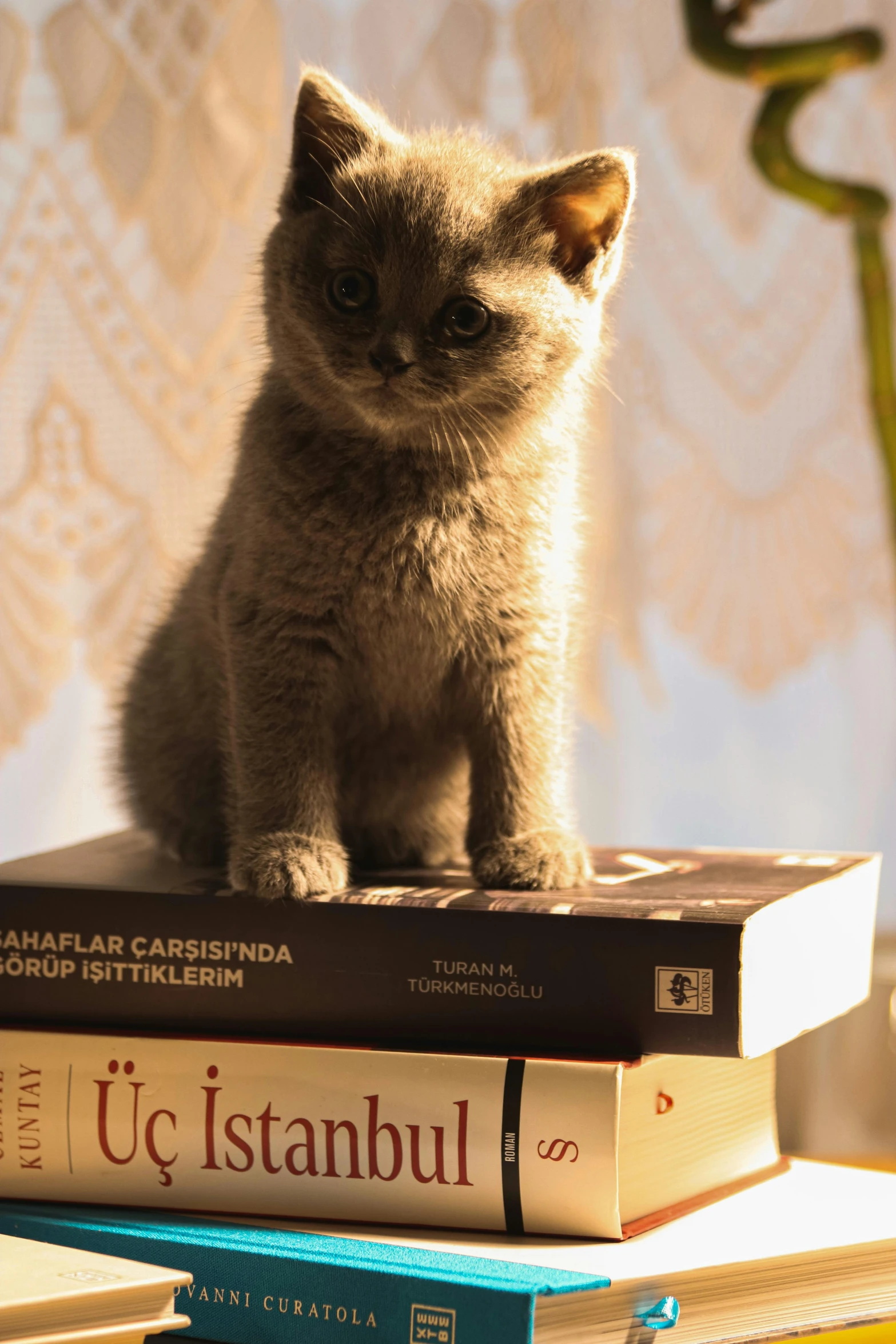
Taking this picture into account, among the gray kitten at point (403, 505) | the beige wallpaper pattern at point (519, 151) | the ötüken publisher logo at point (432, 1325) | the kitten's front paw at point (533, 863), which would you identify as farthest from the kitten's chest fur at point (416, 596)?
the beige wallpaper pattern at point (519, 151)

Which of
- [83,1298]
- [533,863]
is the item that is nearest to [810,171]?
[533,863]

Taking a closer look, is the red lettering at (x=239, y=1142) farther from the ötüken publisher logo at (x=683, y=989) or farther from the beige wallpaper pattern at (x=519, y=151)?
the beige wallpaper pattern at (x=519, y=151)

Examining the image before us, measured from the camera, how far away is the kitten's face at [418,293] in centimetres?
73

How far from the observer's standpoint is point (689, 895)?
29.7 inches

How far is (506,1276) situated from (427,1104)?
106 mm

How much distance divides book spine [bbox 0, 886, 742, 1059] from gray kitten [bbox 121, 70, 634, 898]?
0.13 ft

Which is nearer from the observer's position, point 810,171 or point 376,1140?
point 376,1140

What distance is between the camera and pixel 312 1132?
713mm

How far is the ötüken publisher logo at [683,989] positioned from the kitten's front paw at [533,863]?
0.11 meters

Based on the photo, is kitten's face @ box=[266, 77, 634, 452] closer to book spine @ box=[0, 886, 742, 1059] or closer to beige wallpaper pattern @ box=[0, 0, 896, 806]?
book spine @ box=[0, 886, 742, 1059]

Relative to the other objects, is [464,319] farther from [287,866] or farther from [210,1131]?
[210,1131]

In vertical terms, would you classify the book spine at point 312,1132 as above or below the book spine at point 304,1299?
above

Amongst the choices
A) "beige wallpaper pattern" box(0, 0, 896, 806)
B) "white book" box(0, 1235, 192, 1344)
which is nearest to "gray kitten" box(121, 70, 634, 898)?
"white book" box(0, 1235, 192, 1344)

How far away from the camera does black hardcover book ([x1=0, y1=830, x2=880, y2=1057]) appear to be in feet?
2.27
